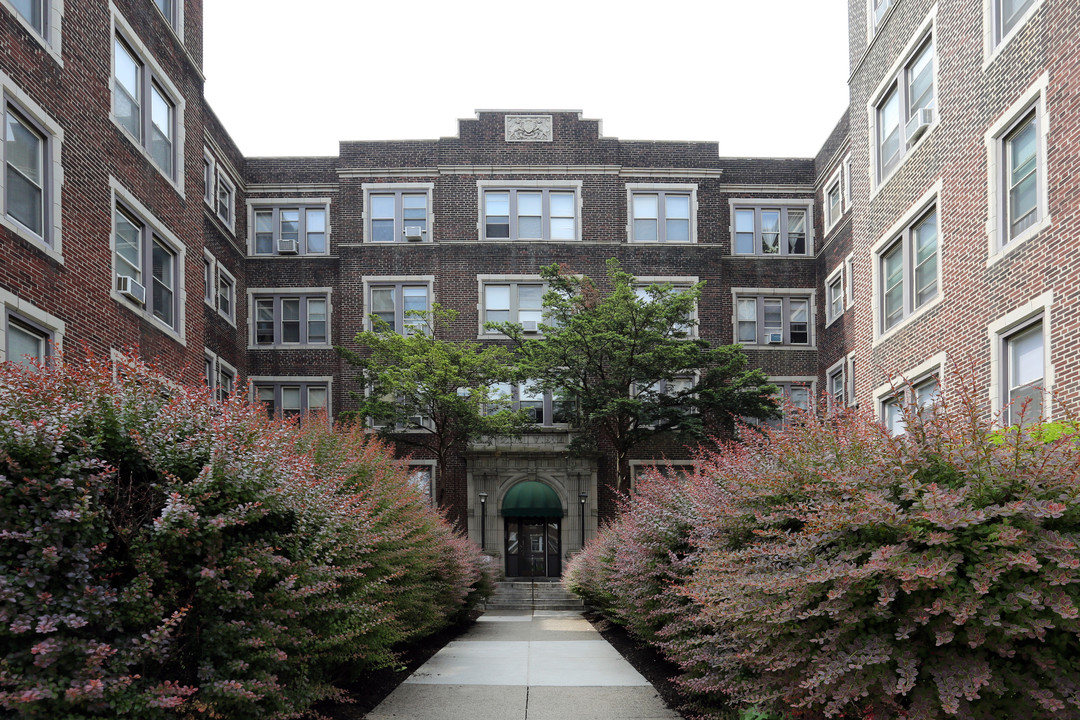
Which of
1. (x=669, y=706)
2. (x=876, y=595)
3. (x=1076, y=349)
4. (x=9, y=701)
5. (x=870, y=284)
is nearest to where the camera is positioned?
(x=9, y=701)

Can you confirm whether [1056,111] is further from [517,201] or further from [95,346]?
[517,201]

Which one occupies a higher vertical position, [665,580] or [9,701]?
[9,701]

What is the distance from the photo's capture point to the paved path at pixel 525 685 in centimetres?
909

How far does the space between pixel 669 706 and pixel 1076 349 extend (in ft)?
21.9

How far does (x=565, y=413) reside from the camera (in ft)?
101

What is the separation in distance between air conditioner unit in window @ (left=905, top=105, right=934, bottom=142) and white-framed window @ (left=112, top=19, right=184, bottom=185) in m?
13.8

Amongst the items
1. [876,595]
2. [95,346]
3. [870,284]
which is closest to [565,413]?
[870,284]

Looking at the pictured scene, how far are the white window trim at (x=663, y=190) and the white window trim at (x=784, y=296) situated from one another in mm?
2773

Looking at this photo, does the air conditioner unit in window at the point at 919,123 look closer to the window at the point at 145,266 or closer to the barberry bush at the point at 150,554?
the barberry bush at the point at 150,554

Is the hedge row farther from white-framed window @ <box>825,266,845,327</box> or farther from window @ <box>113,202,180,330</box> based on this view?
white-framed window @ <box>825,266,845,327</box>

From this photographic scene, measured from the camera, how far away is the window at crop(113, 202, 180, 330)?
1579 cm

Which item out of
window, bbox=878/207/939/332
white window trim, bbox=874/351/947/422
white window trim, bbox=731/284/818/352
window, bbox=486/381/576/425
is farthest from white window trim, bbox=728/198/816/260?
white window trim, bbox=874/351/947/422

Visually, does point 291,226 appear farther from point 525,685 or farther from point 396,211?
point 525,685

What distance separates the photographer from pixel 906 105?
55.5ft
